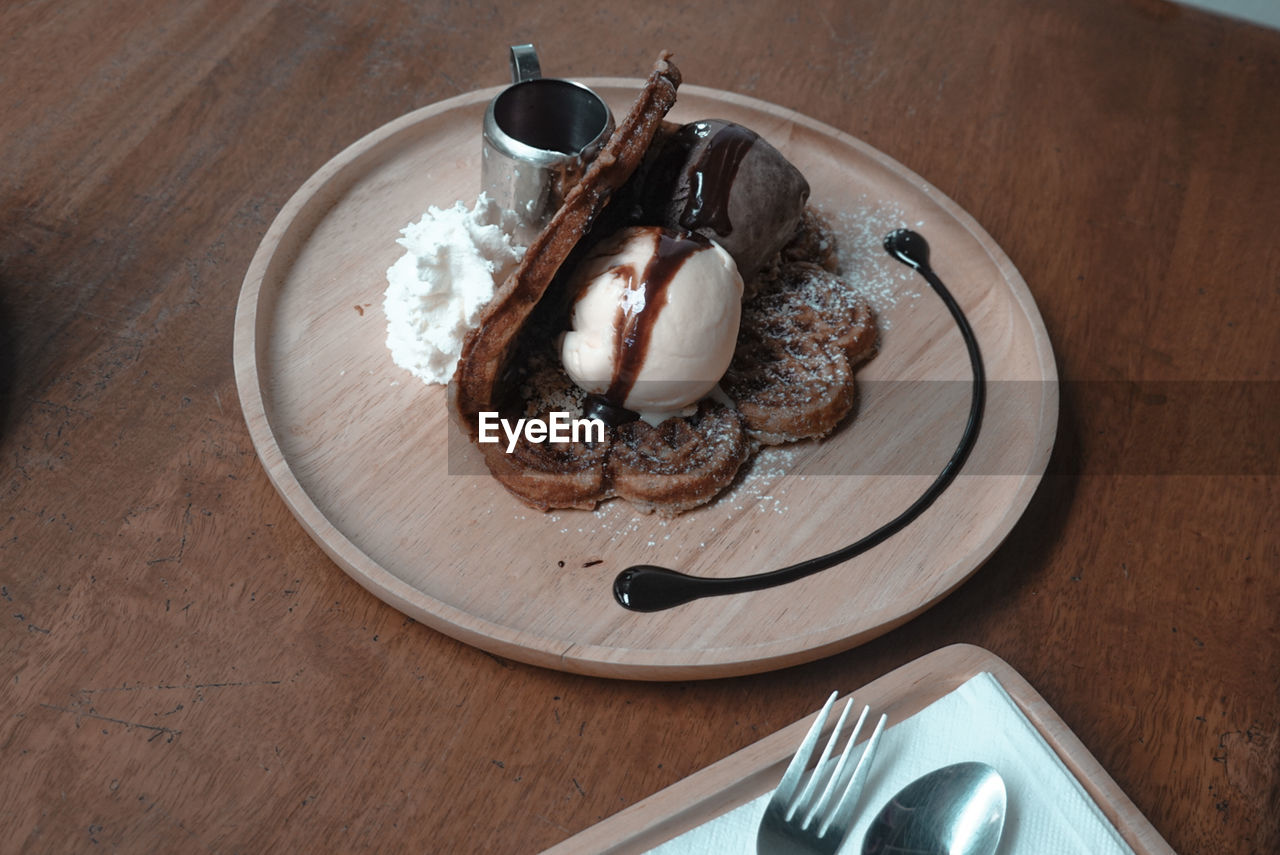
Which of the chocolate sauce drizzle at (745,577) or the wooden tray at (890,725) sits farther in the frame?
the chocolate sauce drizzle at (745,577)

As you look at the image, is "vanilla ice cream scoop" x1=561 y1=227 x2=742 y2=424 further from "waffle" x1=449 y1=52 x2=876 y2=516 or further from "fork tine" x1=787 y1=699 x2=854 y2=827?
"fork tine" x1=787 y1=699 x2=854 y2=827

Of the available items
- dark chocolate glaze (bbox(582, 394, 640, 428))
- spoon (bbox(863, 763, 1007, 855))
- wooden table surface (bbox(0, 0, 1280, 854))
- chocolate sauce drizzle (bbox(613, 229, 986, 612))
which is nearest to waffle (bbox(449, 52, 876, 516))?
dark chocolate glaze (bbox(582, 394, 640, 428))

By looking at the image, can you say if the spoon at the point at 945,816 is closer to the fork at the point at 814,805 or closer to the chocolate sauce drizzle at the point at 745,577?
the fork at the point at 814,805

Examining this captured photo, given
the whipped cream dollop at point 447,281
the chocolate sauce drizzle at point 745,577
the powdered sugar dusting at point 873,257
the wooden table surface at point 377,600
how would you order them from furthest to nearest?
the powdered sugar dusting at point 873,257 < the whipped cream dollop at point 447,281 < the chocolate sauce drizzle at point 745,577 < the wooden table surface at point 377,600

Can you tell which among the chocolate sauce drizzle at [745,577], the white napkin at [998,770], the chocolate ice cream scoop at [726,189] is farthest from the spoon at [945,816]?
the chocolate ice cream scoop at [726,189]

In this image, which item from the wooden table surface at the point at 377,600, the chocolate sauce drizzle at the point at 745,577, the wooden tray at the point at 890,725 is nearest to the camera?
the wooden tray at the point at 890,725

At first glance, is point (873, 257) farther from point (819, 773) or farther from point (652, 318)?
point (819, 773)

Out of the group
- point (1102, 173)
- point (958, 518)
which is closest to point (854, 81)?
point (1102, 173)

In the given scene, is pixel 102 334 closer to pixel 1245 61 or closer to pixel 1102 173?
pixel 1102 173
